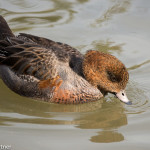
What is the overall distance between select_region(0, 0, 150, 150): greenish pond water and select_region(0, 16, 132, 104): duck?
0.20 m

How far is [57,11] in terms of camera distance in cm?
1107

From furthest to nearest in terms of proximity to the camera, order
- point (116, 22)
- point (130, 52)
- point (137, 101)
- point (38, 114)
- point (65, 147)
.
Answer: point (116, 22), point (130, 52), point (137, 101), point (38, 114), point (65, 147)

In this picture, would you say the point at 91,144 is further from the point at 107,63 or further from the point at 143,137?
the point at 107,63

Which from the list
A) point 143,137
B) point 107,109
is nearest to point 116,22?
point 107,109

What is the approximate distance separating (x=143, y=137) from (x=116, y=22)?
178 inches

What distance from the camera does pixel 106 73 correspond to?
7484mm

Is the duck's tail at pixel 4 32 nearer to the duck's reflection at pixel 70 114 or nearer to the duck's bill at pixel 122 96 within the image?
the duck's reflection at pixel 70 114

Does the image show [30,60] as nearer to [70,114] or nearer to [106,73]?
[70,114]

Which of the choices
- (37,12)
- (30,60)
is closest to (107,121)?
(30,60)

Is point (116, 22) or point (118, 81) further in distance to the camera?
point (116, 22)

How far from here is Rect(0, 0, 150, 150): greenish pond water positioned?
6.47 m

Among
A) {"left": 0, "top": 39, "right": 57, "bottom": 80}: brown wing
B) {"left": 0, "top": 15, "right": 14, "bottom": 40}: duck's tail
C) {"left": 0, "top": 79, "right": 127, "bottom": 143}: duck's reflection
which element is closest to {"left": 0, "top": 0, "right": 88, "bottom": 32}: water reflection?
{"left": 0, "top": 15, "right": 14, "bottom": 40}: duck's tail

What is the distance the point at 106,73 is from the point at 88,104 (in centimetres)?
67

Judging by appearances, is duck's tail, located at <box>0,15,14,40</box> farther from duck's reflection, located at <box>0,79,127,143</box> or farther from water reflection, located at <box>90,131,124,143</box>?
water reflection, located at <box>90,131,124,143</box>
